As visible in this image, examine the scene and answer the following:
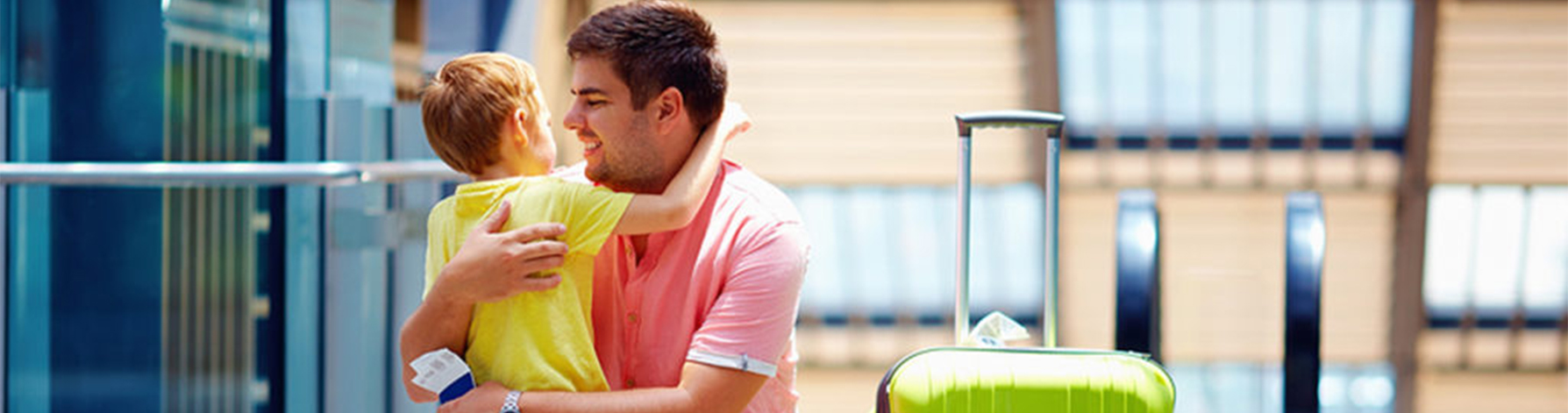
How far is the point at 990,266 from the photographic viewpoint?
9406 millimetres

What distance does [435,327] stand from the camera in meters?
1.75

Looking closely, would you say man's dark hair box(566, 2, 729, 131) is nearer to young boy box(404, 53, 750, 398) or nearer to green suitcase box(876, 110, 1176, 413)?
young boy box(404, 53, 750, 398)

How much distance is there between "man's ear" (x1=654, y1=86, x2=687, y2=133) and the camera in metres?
1.74

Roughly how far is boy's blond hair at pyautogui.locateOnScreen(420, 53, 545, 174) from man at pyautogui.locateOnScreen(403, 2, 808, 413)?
8 centimetres

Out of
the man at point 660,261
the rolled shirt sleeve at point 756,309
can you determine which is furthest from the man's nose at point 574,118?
the rolled shirt sleeve at point 756,309

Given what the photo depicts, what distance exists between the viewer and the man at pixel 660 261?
1683 mm

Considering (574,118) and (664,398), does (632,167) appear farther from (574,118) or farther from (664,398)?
(664,398)

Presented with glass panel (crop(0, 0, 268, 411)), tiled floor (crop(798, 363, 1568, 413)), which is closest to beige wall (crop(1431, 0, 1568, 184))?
tiled floor (crop(798, 363, 1568, 413))

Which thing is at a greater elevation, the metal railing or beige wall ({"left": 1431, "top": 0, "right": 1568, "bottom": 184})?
beige wall ({"left": 1431, "top": 0, "right": 1568, "bottom": 184})

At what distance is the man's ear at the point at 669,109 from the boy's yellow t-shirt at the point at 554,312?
0.30 ft

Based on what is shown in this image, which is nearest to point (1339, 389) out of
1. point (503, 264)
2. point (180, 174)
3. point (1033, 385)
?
point (180, 174)

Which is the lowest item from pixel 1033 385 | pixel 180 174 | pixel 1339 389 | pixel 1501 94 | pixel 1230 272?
pixel 1339 389

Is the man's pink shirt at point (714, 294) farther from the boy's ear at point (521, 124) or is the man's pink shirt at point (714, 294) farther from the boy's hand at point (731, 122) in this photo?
the boy's ear at point (521, 124)

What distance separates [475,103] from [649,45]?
0.74ft
